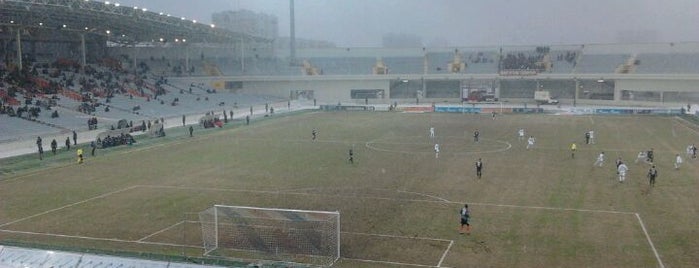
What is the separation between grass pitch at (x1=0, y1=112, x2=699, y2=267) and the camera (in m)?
19.0

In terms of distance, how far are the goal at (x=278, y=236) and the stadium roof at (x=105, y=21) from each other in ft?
133

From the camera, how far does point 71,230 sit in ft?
70.9

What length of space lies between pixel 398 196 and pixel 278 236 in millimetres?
8599

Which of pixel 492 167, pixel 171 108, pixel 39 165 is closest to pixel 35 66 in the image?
pixel 171 108

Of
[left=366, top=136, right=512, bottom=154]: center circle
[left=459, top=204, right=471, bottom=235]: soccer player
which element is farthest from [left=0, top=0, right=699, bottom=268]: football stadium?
[left=366, top=136, right=512, bottom=154]: center circle

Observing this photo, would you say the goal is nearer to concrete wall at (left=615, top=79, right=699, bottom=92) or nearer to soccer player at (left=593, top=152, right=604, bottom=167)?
soccer player at (left=593, top=152, right=604, bottom=167)

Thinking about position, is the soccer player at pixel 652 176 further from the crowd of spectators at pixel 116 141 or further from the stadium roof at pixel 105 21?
the stadium roof at pixel 105 21

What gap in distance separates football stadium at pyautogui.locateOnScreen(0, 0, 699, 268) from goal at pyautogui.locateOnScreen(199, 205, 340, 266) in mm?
66

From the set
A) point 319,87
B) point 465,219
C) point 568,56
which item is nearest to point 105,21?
point 319,87

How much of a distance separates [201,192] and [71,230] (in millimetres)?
6928

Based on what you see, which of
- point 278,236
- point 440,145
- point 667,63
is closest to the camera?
point 278,236

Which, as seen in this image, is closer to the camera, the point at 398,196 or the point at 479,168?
the point at 398,196

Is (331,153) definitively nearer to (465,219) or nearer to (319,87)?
(465,219)

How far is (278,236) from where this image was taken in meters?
18.9
